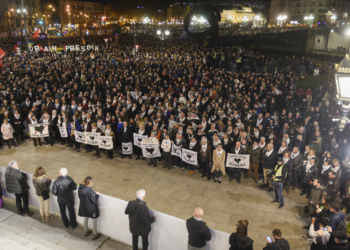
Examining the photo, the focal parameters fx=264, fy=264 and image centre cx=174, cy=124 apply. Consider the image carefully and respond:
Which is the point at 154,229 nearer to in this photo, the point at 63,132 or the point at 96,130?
the point at 96,130

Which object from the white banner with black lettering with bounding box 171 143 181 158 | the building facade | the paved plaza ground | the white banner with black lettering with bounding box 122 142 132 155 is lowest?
the paved plaza ground

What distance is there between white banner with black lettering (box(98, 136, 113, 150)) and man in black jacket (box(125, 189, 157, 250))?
5.88m

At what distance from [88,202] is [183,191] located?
153 inches

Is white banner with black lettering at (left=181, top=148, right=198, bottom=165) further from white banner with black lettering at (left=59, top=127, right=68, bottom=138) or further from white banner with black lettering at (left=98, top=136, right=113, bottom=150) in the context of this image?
white banner with black lettering at (left=59, top=127, right=68, bottom=138)

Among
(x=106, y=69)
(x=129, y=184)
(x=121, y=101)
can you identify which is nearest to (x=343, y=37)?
(x=106, y=69)

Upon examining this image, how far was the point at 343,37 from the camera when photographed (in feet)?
196

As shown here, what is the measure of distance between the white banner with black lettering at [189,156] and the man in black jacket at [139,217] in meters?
4.48

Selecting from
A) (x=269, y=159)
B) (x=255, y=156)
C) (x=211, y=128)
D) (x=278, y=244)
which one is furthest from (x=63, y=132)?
(x=278, y=244)

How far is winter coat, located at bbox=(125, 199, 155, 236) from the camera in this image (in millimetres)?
5430

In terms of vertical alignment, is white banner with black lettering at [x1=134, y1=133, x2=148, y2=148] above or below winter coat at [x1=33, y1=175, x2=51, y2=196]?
below

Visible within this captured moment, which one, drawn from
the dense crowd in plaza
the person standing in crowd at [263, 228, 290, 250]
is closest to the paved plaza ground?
the dense crowd in plaza

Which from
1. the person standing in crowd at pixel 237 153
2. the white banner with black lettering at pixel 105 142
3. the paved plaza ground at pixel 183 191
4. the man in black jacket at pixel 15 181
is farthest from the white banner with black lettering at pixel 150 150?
the man in black jacket at pixel 15 181

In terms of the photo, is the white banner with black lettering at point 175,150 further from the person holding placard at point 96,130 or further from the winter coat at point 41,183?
the winter coat at point 41,183

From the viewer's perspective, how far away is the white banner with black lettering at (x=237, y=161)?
945cm
